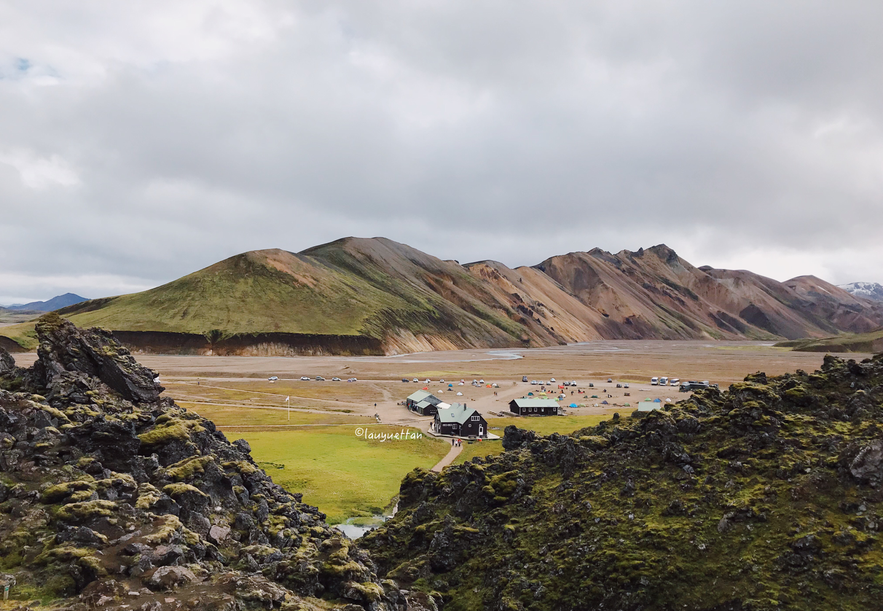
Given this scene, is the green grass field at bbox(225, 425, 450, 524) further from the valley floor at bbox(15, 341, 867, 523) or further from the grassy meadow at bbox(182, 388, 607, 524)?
the valley floor at bbox(15, 341, 867, 523)

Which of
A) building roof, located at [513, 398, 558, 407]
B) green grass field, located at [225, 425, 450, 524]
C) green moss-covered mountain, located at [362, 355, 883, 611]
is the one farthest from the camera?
building roof, located at [513, 398, 558, 407]

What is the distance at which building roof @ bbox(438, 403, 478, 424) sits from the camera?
9069cm

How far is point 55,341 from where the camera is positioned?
31172 millimetres

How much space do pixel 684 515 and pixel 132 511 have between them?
28786mm

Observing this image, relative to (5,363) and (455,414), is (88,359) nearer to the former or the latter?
(5,363)

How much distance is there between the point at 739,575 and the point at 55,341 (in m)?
41.2

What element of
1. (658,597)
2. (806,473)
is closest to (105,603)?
(658,597)

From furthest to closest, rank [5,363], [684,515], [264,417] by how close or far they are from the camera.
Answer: [264,417] < [5,363] < [684,515]

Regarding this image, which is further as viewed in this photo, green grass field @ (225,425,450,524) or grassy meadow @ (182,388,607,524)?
grassy meadow @ (182,388,607,524)

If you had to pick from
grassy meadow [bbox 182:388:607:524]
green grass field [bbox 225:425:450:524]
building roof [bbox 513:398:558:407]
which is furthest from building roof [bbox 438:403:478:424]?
building roof [bbox 513:398:558:407]

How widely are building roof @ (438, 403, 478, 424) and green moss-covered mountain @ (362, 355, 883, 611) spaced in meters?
49.7

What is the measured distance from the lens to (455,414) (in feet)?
305

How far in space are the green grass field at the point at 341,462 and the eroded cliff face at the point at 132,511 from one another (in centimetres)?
2219

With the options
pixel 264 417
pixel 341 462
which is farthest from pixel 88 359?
pixel 264 417
